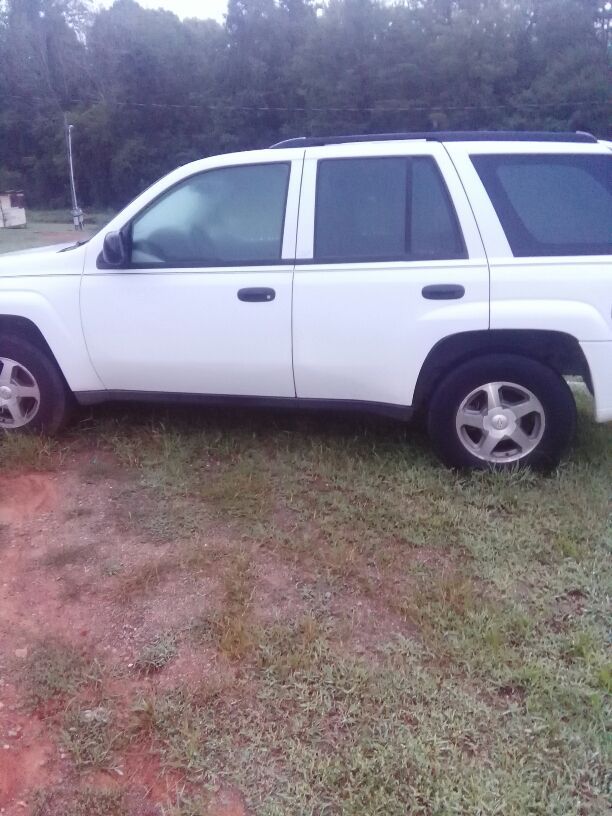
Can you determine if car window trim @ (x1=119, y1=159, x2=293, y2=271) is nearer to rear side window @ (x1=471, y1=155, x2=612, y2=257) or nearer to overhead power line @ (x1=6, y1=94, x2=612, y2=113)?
rear side window @ (x1=471, y1=155, x2=612, y2=257)

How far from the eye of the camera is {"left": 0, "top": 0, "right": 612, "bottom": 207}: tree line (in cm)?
1560

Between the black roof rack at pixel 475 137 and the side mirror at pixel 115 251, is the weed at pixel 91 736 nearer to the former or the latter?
the side mirror at pixel 115 251

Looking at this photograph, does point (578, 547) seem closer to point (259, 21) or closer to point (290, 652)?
point (290, 652)

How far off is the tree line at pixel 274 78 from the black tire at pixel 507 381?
12798 mm

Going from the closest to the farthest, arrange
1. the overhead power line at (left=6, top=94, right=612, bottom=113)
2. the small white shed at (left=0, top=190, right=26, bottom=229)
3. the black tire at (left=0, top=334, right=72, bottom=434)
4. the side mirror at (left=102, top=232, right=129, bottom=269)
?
the side mirror at (left=102, top=232, right=129, bottom=269), the black tire at (left=0, top=334, right=72, bottom=434), the small white shed at (left=0, top=190, right=26, bottom=229), the overhead power line at (left=6, top=94, right=612, bottom=113)

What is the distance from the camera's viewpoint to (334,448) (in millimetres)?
4543

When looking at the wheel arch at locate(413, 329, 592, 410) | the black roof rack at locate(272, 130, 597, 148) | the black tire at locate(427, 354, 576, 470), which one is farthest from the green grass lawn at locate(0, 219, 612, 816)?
the black roof rack at locate(272, 130, 597, 148)

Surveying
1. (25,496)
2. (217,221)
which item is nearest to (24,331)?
(25,496)

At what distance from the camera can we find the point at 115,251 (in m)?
4.26

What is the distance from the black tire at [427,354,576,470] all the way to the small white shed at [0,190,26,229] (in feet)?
35.9

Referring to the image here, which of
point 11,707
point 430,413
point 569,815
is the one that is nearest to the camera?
point 569,815

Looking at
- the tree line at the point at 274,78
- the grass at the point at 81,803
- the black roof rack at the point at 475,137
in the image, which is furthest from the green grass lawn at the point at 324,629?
the tree line at the point at 274,78

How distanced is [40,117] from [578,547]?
50.2 feet

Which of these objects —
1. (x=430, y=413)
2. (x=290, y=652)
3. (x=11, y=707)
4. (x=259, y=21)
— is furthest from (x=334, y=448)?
(x=259, y=21)
